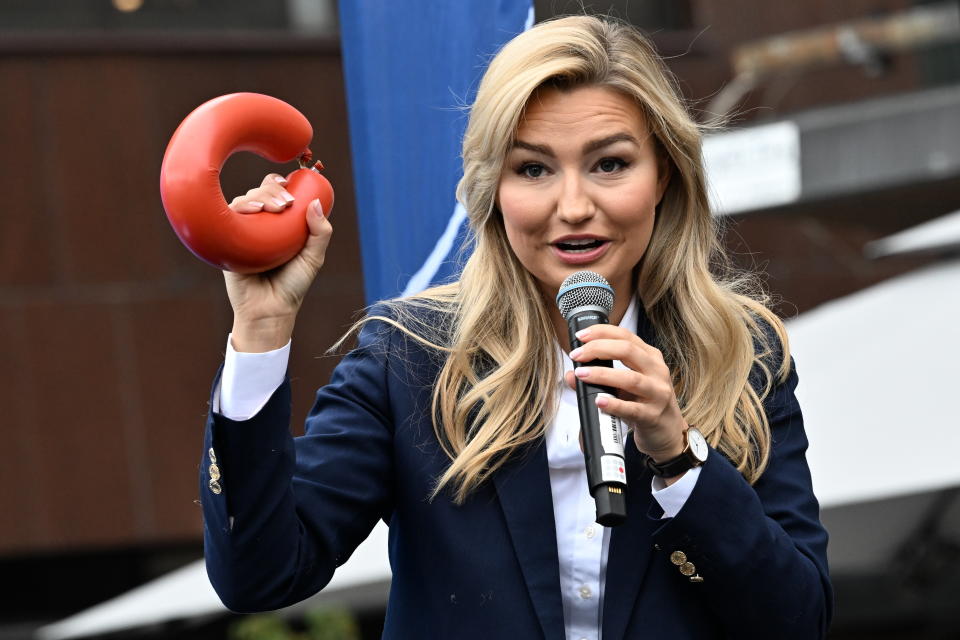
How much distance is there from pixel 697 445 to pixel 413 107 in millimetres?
999

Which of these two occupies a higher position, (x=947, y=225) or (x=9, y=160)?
(x=9, y=160)

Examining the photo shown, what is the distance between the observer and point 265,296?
1968 millimetres

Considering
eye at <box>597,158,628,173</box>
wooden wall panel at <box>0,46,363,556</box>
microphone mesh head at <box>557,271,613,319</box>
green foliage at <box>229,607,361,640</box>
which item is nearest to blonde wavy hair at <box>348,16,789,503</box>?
eye at <box>597,158,628,173</box>

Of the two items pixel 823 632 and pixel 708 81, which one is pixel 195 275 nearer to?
pixel 708 81

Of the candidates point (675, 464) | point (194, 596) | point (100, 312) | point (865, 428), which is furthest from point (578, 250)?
point (100, 312)

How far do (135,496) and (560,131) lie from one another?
8.02m

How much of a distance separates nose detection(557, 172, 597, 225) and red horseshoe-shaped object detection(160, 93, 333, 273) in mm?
329

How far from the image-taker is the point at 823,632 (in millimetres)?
2117

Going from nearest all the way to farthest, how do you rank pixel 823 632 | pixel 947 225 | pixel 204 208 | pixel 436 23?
pixel 204 208, pixel 823 632, pixel 436 23, pixel 947 225

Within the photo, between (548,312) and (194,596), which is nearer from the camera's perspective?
(548,312)

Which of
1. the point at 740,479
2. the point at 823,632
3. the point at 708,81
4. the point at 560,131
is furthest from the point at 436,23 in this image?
the point at 708,81

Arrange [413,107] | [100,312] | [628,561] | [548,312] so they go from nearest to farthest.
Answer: [628,561] < [548,312] < [413,107] < [100,312]

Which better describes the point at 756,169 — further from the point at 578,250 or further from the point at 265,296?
Result: the point at 265,296

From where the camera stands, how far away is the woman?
196 cm
